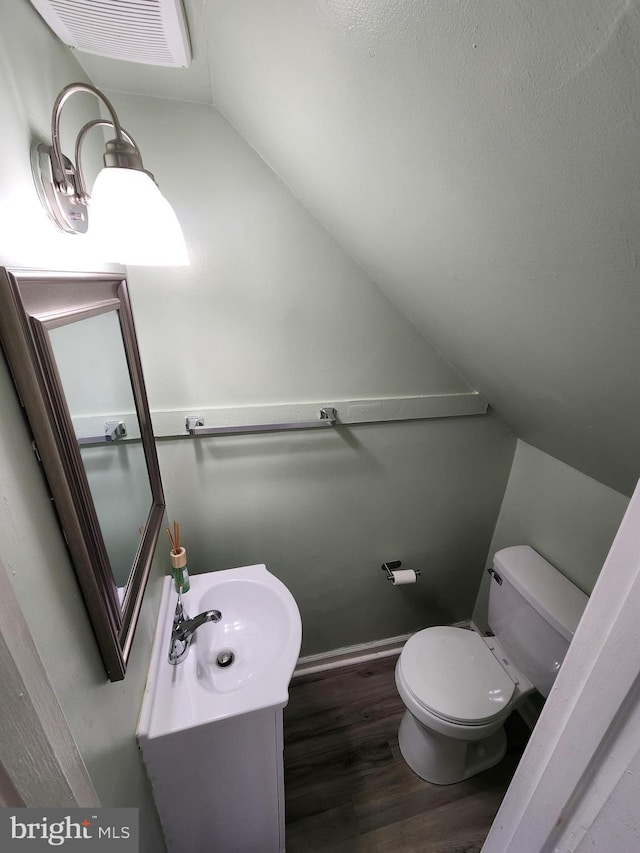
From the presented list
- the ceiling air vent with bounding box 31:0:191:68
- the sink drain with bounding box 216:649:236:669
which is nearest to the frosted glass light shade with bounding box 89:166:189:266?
the ceiling air vent with bounding box 31:0:191:68

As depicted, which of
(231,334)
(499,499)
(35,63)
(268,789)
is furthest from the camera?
(499,499)

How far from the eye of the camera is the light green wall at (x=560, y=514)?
1.25 meters

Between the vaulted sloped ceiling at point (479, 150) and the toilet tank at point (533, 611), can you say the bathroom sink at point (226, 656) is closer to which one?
the toilet tank at point (533, 611)

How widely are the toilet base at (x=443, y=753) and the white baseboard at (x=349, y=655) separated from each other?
0.39 m

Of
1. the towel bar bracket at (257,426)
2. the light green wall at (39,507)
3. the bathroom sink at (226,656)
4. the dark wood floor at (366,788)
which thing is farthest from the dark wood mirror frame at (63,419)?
the dark wood floor at (366,788)

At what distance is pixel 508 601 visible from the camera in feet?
4.71

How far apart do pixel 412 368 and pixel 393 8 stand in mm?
1065

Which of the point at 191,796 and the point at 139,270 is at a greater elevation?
the point at 139,270

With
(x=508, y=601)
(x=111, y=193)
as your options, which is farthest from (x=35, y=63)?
(x=508, y=601)

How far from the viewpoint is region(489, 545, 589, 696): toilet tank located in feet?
4.07

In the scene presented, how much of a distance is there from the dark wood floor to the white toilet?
0.06 meters

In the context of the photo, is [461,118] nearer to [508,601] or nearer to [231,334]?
[231,334]

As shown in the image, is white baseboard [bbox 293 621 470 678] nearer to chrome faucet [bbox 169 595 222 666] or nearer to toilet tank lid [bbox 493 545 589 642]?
toilet tank lid [bbox 493 545 589 642]

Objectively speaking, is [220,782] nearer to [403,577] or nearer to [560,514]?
[403,577]
